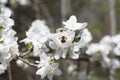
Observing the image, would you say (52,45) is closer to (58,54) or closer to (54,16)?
(58,54)

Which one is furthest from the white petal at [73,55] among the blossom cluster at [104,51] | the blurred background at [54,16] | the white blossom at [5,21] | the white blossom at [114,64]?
the white blossom at [114,64]

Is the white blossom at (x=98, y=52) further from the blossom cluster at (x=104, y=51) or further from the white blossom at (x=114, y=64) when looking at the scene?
the white blossom at (x=114, y=64)

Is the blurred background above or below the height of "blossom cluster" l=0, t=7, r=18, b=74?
above

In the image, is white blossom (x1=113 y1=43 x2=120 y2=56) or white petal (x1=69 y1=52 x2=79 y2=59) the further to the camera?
white blossom (x1=113 y1=43 x2=120 y2=56)

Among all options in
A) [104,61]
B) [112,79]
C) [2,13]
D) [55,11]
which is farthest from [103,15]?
[2,13]

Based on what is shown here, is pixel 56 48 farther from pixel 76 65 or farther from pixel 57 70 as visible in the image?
pixel 76 65

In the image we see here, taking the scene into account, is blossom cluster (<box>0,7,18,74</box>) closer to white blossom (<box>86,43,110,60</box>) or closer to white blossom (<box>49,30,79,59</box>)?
white blossom (<box>49,30,79,59</box>)

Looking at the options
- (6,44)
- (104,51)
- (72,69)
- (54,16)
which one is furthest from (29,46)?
(54,16)

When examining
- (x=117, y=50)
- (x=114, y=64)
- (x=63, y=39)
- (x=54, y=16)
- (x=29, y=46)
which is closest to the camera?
(x=63, y=39)

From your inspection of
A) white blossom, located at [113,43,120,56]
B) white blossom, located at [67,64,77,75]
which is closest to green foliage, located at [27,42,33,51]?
white blossom, located at [113,43,120,56]

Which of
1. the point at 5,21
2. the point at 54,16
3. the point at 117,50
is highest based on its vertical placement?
the point at 54,16

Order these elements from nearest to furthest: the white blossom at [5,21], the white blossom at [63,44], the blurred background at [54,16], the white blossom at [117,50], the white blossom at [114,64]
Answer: the white blossom at [63,44] < the white blossom at [5,21] < the white blossom at [117,50] < the white blossom at [114,64] < the blurred background at [54,16]

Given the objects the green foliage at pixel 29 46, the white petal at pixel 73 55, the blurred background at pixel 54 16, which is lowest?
the white petal at pixel 73 55
